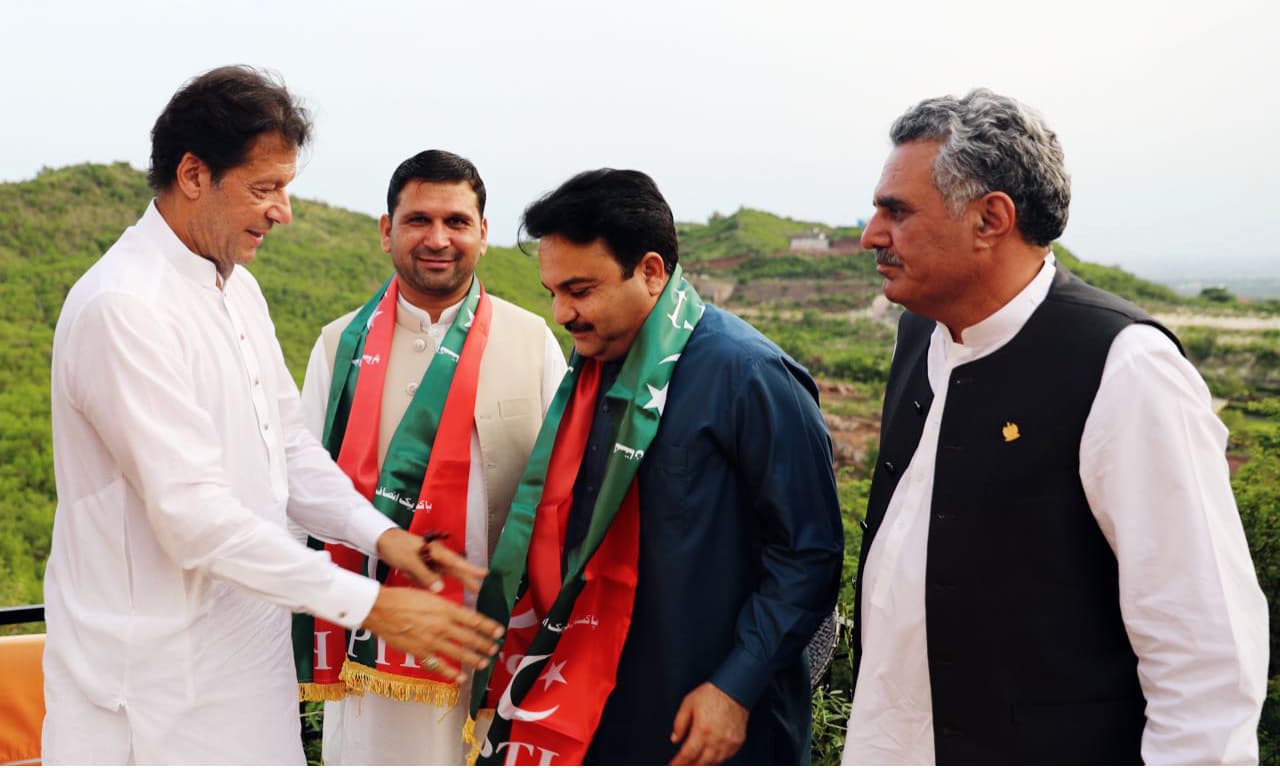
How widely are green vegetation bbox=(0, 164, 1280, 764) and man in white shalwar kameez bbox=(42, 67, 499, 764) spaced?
2.20 metres

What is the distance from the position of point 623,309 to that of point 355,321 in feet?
4.01

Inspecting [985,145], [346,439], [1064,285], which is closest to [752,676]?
[1064,285]

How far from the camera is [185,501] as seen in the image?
78.7 inches

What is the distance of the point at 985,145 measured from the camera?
1851mm

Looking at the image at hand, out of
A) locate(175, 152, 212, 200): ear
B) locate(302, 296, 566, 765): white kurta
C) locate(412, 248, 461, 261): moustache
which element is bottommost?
locate(302, 296, 566, 765): white kurta

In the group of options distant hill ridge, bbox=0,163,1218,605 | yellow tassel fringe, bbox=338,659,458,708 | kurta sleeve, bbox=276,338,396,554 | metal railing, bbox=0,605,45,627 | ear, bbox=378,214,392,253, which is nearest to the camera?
kurta sleeve, bbox=276,338,396,554

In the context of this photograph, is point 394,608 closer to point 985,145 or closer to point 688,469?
point 688,469

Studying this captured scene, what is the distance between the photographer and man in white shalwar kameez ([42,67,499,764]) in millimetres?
2006

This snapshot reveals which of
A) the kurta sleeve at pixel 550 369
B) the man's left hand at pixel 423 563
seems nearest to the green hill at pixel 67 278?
the kurta sleeve at pixel 550 369

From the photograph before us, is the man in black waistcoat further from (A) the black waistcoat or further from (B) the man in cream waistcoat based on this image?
(B) the man in cream waistcoat

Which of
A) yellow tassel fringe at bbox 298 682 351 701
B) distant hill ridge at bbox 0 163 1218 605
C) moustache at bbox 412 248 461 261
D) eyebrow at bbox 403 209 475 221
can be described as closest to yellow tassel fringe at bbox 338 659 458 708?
yellow tassel fringe at bbox 298 682 351 701

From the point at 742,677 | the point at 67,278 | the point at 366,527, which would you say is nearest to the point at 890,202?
the point at 742,677

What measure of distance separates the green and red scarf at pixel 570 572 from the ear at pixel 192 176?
898 mm

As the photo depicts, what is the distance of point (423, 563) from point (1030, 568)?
139cm
